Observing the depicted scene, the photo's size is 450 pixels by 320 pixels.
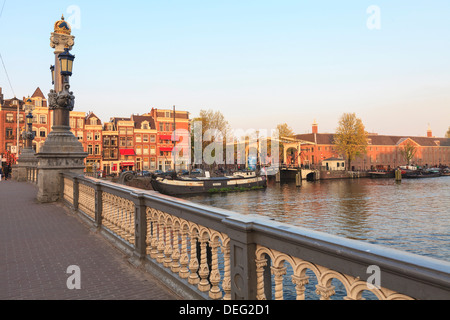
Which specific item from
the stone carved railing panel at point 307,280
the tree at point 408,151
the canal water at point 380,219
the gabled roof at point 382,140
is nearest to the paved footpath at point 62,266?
the stone carved railing panel at point 307,280

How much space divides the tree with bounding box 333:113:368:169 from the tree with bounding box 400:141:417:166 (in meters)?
37.4

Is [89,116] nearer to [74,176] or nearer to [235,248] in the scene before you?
[74,176]

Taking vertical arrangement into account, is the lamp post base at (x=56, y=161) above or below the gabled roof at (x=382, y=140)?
below

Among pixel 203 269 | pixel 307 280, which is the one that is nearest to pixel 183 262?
pixel 203 269

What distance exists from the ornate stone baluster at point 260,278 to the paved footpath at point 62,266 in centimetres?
166

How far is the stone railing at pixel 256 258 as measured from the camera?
6.22 ft

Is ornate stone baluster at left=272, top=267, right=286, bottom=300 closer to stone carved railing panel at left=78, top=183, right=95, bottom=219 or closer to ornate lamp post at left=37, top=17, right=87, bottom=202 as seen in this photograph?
stone carved railing panel at left=78, top=183, right=95, bottom=219

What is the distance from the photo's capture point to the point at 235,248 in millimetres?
→ 3213

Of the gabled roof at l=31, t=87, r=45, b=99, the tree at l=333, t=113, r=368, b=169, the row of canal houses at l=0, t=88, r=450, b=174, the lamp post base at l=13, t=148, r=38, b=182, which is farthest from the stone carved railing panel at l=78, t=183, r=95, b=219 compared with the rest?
the tree at l=333, t=113, r=368, b=169

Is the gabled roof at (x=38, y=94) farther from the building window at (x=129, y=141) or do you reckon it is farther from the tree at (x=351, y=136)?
the tree at (x=351, y=136)

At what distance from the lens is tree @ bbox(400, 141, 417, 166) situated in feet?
330

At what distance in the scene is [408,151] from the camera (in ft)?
333

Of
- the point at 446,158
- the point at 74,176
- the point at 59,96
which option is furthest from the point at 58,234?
the point at 446,158

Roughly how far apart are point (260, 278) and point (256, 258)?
0.63 ft
